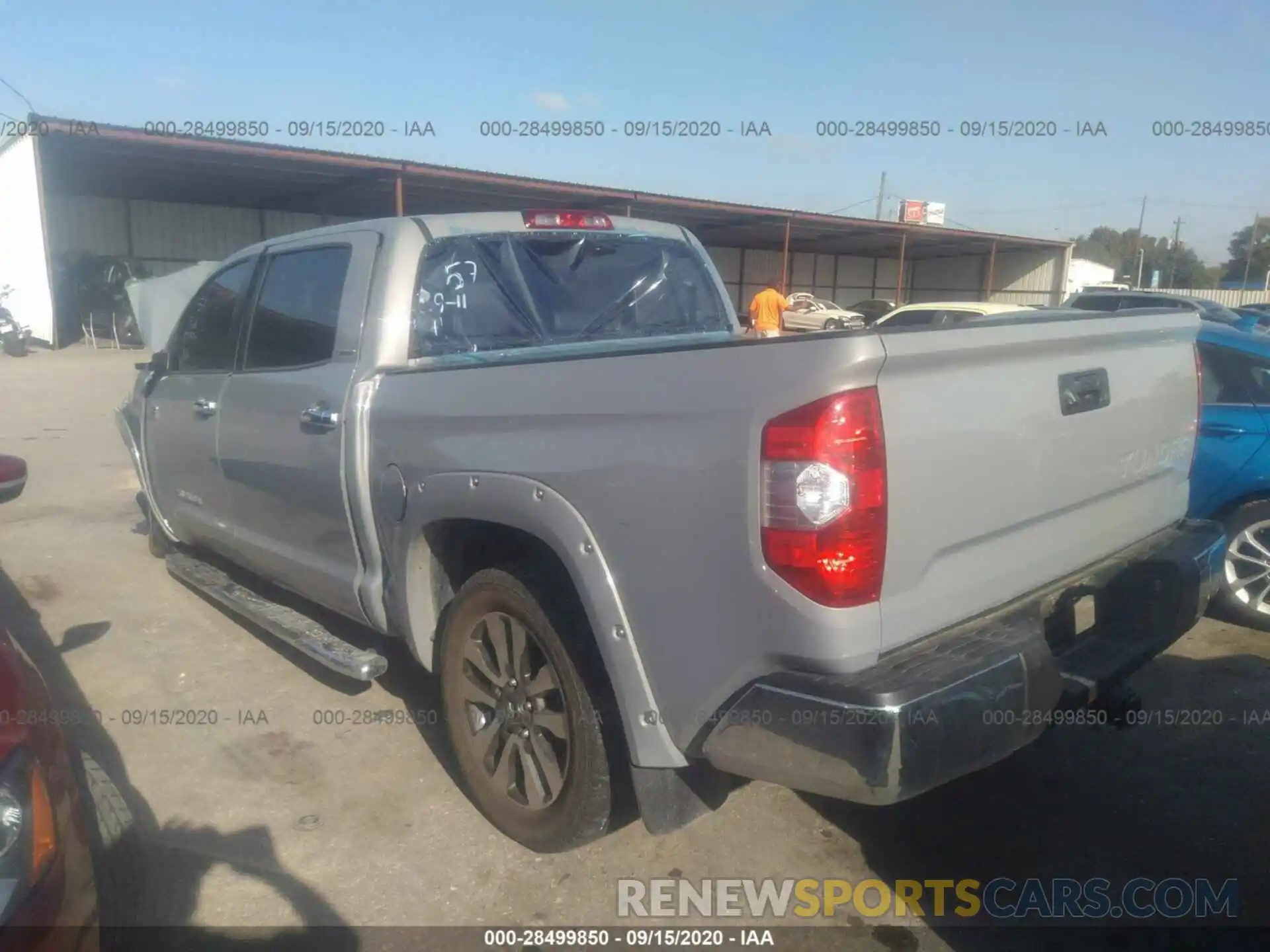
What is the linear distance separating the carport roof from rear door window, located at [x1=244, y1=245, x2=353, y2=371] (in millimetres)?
13584

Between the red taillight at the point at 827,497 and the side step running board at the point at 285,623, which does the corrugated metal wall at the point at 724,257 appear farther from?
the red taillight at the point at 827,497

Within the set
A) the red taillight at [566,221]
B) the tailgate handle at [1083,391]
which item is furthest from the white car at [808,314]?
the tailgate handle at [1083,391]

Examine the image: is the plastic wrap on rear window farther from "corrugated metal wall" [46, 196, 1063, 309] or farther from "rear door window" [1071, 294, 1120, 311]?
"corrugated metal wall" [46, 196, 1063, 309]

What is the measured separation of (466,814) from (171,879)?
936 millimetres

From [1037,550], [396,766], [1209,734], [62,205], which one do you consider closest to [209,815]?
[396,766]

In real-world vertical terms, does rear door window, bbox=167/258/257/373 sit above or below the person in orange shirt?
above

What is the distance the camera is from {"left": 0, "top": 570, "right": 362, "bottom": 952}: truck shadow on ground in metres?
2.65

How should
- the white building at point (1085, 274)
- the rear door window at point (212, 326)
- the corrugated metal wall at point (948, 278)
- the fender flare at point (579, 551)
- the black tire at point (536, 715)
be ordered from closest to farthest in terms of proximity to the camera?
the fender flare at point (579, 551) → the black tire at point (536, 715) → the rear door window at point (212, 326) → the white building at point (1085, 274) → the corrugated metal wall at point (948, 278)

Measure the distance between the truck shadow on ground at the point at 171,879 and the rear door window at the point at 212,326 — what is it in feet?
5.31

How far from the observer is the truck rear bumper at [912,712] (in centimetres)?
204

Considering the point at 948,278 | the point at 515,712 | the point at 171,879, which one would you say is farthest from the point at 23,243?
the point at 948,278

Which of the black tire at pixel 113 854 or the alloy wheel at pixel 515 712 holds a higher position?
the alloy wheel at pixel 515 712

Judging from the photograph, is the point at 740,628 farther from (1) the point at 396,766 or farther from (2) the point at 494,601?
(1) the point at 396,766

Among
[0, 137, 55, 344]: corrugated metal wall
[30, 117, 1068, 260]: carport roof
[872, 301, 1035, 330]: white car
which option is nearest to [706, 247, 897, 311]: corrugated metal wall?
[30, 117, 1068, 260]: carport roof
